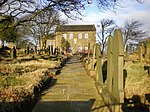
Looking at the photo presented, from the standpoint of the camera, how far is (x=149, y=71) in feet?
28.0

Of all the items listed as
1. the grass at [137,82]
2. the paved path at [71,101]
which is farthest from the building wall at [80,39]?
the paved path at [71,101]

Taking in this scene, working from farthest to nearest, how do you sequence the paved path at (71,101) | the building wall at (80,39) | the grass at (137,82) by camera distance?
1. the building wall at (80,39)
2. the grass at (137,82)
3. the paved path at (71,101)

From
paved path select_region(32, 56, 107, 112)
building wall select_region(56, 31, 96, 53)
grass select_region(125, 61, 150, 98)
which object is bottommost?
paved path select_region(32, 56, 107, 112)

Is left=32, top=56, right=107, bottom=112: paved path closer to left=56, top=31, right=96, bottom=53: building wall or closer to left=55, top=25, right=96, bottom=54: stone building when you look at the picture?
left=55, top=25, right=96, bottom=54: stone building

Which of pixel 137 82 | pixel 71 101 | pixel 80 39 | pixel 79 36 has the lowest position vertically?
pixel 71 101

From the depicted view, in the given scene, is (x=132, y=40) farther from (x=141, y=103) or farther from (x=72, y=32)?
(x=141, y=103)

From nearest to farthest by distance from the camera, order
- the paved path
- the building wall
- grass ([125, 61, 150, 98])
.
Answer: the paved path
grass ([125, 61, 150, 98])
the building wall

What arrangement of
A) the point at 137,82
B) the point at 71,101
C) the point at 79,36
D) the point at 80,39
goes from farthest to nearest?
the point at 79,36 → the point at 80,39 → the point at 137,82 → the point at 71,101

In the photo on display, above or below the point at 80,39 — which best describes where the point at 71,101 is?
below

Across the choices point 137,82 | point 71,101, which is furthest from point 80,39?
A: point 71,101

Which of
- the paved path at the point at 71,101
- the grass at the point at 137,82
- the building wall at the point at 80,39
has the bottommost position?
the paved path at the point at 71,101

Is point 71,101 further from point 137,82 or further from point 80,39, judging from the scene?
point 80,39

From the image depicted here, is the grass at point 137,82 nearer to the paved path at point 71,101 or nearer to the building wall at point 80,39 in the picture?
the paved path at point 71,101

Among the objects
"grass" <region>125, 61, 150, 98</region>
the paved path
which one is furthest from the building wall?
the paved path
